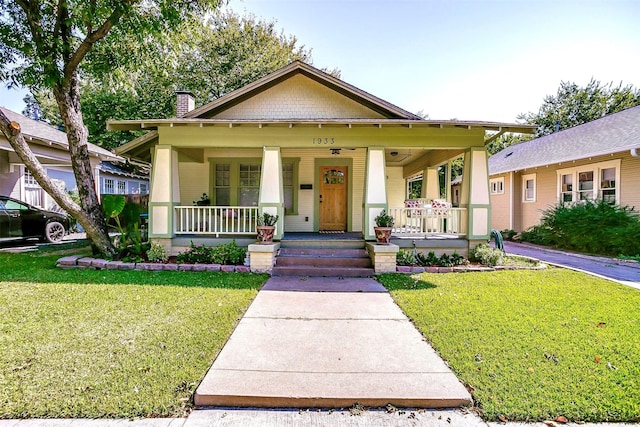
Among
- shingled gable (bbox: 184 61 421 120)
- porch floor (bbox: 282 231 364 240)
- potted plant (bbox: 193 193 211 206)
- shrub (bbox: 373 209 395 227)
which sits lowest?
porch floor (bbox: 282 231 364 240)

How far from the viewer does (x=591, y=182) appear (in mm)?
11750

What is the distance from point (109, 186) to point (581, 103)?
3851 cm

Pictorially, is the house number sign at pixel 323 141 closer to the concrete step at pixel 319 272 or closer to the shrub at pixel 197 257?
the concrete step at pixel 319 272

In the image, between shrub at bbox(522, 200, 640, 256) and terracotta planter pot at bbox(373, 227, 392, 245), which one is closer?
terracotta planter pot at bbox(373, 227, 392, 245)

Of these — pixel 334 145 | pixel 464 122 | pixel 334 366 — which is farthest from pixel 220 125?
pixel 334 366

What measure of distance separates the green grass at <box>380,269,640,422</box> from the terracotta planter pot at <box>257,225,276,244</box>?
9.73 ft

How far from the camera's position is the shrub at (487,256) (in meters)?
8.02

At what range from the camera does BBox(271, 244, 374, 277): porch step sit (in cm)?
756

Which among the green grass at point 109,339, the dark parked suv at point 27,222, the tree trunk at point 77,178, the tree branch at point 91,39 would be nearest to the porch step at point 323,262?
the green grass at point 109,339

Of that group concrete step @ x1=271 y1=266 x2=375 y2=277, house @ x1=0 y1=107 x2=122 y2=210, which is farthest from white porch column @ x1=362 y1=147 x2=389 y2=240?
house @ x1=0 y1=107 x2=122 y2=210

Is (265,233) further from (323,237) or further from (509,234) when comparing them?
(509,234)

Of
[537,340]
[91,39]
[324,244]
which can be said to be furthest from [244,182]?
[537,340]

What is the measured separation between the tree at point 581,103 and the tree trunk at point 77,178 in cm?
3121

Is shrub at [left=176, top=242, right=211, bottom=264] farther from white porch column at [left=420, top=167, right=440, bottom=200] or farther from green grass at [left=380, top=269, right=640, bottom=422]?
white porch column at [left=420, top=167, right=440, bottom=200]
